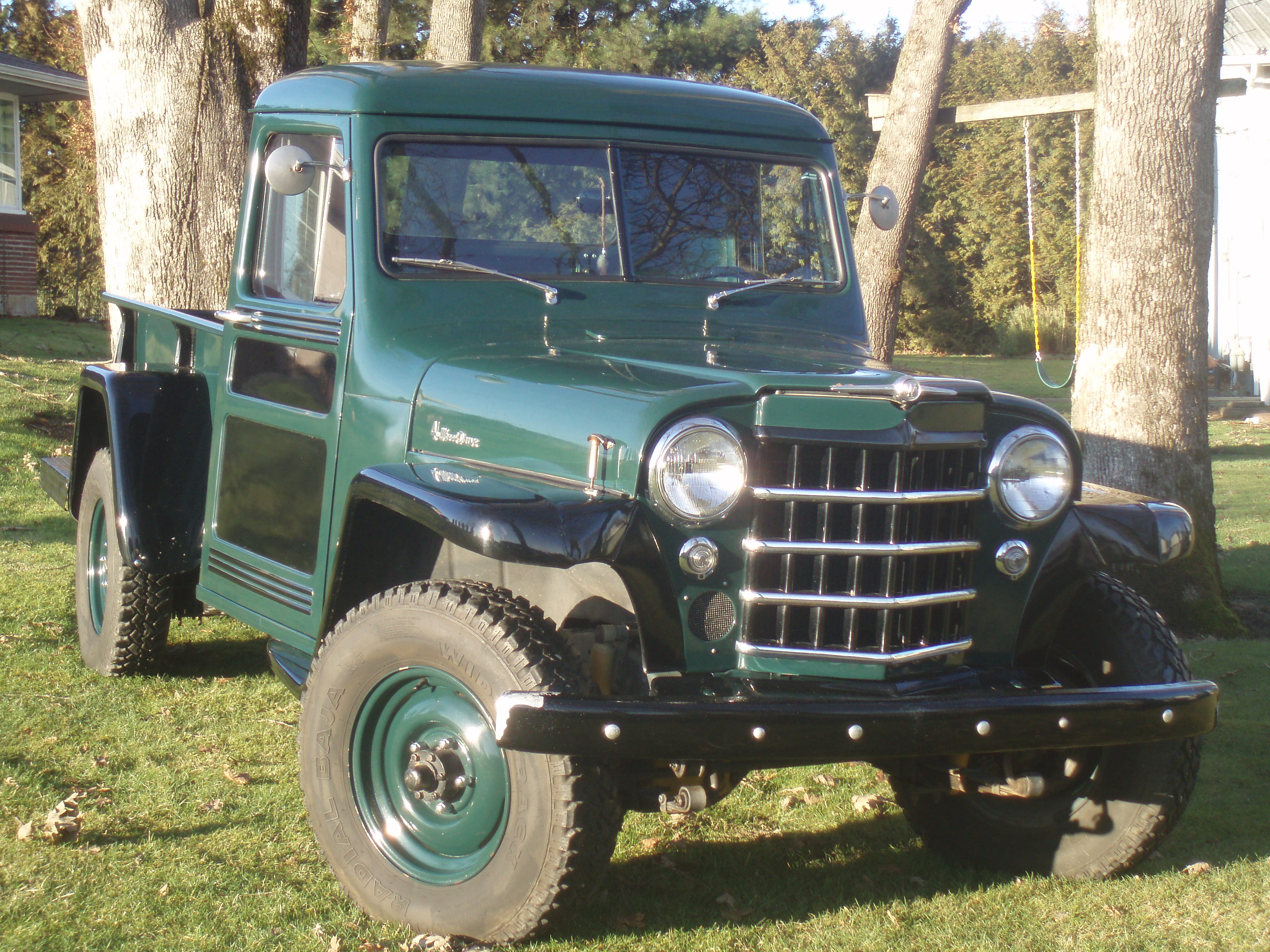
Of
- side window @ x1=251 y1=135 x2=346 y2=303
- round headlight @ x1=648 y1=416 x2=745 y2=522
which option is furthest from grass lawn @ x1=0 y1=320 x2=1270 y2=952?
side window @ x1=251 y1=135 x2=346 y2=303

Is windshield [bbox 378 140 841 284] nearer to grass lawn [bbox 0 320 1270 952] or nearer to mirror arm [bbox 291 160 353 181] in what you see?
mirror arm [bbox 291 160 353 181]

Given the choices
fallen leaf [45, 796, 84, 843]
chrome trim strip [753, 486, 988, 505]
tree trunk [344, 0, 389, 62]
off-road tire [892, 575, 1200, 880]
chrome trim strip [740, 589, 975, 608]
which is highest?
tree trunk [344, 0, 389, 62]

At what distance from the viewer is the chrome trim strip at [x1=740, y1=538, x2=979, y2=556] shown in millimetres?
3129

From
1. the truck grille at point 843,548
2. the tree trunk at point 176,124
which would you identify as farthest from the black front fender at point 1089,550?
the tree trunk at point 176,124

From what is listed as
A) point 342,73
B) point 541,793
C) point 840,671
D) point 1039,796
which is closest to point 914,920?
point 1039,796

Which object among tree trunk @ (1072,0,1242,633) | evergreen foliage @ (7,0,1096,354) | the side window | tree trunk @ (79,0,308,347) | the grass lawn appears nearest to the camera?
the grass lawn

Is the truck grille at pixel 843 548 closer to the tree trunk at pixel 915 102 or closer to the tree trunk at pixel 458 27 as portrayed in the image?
Answer: the tree trunk at pixel 915 102

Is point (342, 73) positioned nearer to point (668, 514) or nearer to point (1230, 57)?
point (668, 514)

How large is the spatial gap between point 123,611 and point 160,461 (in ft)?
2.43

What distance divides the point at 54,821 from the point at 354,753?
1198 mm

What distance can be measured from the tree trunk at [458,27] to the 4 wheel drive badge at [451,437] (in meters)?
8.31

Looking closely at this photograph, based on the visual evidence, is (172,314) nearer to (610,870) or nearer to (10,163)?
(610,870)

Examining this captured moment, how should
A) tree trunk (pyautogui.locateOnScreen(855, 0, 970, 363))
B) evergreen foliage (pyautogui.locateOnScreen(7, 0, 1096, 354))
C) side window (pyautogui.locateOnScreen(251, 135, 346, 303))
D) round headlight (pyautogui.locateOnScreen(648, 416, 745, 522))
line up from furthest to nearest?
evergreen foliage (pyautogui.locateOnScreen(7, 0, 1096, 354)) → tree trunk (pyautogui.locateOnScreen(855, 0, 970, 363)) → side window (pyautogui.locateOnScreen(251, 135, 346, 303)) → round headlight (pyautogui.locateOnScreen(648, 416, 745, 522))

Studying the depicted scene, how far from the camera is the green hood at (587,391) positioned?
3.13 m
